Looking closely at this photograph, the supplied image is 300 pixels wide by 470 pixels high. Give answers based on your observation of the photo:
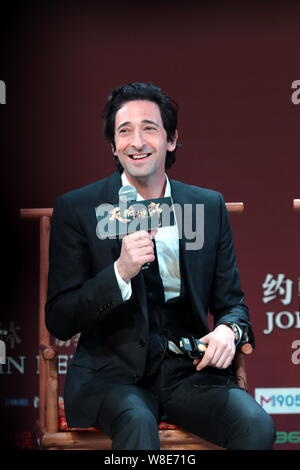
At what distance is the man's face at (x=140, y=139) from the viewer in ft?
8.81

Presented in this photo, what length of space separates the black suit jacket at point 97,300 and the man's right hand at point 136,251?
0.08 meters

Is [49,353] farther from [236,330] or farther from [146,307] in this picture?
[236,330]

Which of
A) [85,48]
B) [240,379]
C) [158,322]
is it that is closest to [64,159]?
[85,48]

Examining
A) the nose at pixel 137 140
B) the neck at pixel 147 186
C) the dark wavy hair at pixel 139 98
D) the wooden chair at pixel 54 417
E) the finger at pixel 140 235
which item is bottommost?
the wooden chair at pixel 54 417

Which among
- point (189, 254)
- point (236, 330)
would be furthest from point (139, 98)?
point (236, 330)

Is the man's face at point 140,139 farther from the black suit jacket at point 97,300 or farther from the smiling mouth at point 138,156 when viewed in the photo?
the black suit jacket at point 97,300

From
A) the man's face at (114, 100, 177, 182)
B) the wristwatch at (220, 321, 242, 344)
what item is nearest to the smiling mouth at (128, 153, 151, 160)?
the man's face at (114, 100, 177, 182)

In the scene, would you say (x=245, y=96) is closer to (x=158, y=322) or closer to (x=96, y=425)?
(x=158, y=322)

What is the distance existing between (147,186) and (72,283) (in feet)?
1.44

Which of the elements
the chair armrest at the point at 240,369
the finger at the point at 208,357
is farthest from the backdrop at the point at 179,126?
the finger at the point at 208,357

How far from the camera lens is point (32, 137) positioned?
3270 mm

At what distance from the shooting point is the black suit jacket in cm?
250

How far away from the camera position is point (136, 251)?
2.38 metres

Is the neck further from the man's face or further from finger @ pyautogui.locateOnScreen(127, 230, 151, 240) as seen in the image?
finger @ pyautogui.locateOnScreen(127, 230, 151, 240)
